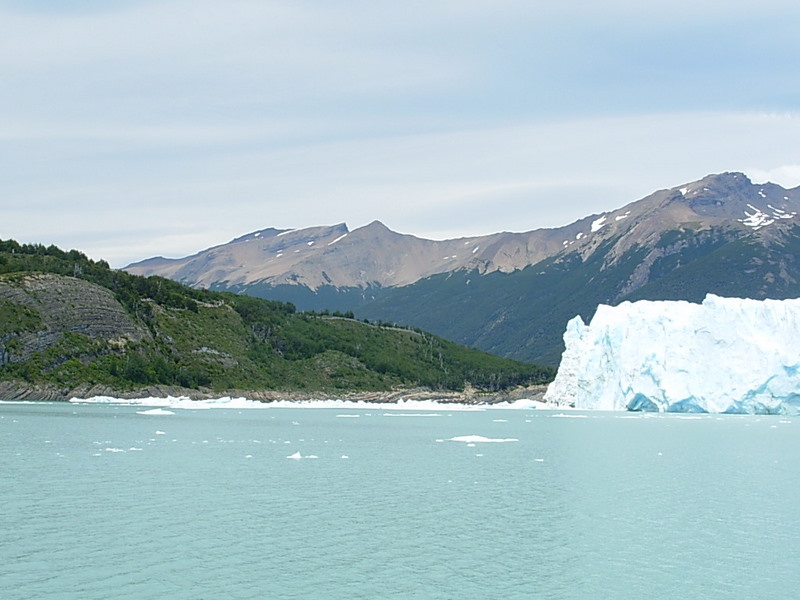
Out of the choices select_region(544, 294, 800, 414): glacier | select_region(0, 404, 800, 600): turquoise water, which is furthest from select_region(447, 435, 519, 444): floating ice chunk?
select_region(544, 294, 800, 414): glacier

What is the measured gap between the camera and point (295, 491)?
1067 inches

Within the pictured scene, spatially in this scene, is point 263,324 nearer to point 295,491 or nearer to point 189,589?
point 295,491

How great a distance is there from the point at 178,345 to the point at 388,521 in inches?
3210

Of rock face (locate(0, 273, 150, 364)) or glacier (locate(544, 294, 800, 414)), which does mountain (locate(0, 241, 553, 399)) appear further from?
glacier (locate(544, 294, 800, 414))

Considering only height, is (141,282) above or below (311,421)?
above

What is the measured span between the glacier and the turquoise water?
3532 centimetres

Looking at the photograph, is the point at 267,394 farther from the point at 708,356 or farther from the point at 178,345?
the point at 708,356

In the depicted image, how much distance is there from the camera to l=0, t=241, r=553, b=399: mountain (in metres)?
86.4

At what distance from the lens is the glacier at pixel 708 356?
2987 inches

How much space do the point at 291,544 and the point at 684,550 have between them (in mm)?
8744

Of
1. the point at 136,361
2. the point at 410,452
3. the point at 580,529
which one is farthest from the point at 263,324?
the point at 580,529

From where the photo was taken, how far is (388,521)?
74.6ft

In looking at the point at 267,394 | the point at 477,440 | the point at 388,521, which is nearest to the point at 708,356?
the point at 477,440

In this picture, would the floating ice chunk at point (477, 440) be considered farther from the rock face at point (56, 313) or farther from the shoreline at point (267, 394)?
the rock face at point (56, 313)
